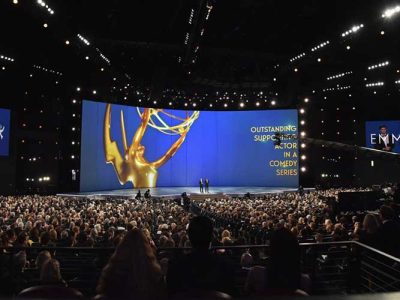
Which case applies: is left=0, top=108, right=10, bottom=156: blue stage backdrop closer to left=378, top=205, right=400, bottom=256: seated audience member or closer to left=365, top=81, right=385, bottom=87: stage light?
left=378, top=205, right=400, bottom=256: seated audience member

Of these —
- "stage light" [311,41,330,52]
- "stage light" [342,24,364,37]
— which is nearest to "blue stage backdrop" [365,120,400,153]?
"stage light" [311,41,330,52]

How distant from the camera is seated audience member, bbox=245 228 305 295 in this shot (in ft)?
8.99

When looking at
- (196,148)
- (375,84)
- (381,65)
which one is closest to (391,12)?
(381,65)

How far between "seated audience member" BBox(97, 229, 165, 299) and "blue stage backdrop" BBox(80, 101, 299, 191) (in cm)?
2943

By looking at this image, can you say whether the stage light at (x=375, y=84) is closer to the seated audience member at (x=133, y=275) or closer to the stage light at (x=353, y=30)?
the stage light at (x=353, y=30)

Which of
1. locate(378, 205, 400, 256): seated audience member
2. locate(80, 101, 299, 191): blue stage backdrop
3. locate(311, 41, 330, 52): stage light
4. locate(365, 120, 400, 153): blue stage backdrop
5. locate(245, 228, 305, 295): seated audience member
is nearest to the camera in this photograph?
locate(245, 228, 305, 295): seated audience member

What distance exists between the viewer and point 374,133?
121 feet

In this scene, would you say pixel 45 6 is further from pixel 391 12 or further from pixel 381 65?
pixel 381 65

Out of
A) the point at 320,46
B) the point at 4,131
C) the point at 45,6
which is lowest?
the point at 4,131

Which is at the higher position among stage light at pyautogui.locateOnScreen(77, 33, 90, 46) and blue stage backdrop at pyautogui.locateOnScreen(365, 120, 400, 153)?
stage light at pyautogui.locateOnScreen(77, 33, 90, 46)

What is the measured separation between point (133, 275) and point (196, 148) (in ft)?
117

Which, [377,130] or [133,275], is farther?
[377,130]

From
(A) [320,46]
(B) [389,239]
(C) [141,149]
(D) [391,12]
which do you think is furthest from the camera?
(C) [141,149]

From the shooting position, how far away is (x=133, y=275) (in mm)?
2605
